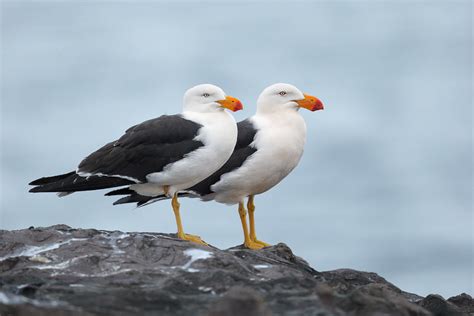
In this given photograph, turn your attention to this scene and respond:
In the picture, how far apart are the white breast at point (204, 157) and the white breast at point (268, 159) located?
4.22 ft

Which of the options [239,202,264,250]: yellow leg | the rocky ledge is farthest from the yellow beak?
the rocky ledge

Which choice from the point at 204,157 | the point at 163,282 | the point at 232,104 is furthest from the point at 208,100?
the point at 163,282

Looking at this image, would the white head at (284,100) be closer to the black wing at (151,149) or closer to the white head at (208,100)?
the white head at (208,100)

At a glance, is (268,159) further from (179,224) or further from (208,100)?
(179,224)

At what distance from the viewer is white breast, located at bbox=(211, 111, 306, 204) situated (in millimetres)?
15938

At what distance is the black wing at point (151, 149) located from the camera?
14445 mm

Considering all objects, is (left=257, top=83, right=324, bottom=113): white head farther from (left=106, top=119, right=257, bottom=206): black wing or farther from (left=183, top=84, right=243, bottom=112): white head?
(left=183, top=84, right=243, bottom=112): white head

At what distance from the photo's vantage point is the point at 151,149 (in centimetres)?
1454

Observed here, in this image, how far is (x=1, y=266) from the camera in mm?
11969

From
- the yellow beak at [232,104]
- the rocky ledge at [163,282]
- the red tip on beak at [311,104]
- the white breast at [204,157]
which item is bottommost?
the rocky ledge at [163,282]

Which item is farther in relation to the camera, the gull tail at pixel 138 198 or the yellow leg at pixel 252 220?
the yellow leg at pixel 252 220

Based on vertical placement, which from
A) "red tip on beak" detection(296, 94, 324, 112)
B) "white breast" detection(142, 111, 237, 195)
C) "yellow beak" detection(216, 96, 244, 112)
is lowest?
"white breast" detection(142, 111, 237, 195)

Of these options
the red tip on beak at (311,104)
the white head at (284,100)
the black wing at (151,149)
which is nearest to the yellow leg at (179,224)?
the black wing at (151,149)

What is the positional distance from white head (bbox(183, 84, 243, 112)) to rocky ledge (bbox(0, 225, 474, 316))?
8.98 feet
